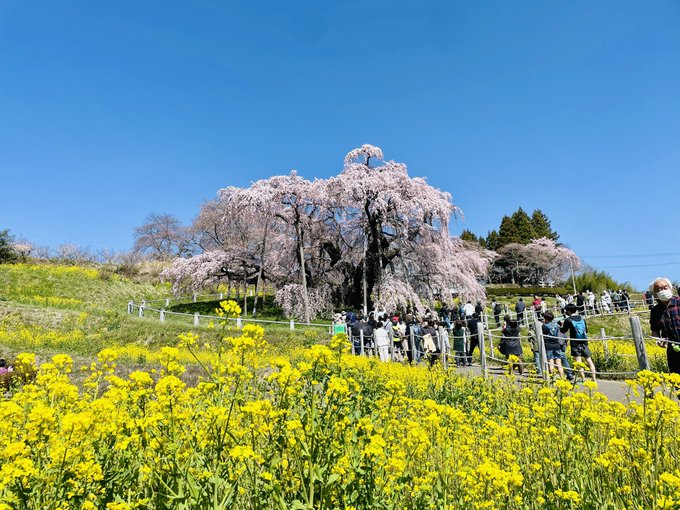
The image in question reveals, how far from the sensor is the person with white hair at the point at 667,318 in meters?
4.50

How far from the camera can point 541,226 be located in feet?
200

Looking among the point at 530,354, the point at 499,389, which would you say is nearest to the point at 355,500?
the point at 499,389

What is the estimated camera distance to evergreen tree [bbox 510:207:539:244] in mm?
56594

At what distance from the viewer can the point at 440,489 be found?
2.14m

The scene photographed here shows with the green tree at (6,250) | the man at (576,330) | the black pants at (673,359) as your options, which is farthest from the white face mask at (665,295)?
the green tree at (6,250)

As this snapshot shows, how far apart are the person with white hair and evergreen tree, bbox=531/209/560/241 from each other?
60.1m

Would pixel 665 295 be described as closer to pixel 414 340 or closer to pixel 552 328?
pixel 552 328

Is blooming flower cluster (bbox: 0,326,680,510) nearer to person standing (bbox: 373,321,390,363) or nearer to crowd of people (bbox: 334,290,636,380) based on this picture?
crowd of people (bbox: 334,290,636,380)

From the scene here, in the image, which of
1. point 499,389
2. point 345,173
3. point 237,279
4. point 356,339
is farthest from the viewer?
point 237,279

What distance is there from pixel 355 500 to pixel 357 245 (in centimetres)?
2076

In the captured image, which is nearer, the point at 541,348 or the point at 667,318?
the point at 667,318

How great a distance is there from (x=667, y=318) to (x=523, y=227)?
5828 centimetres

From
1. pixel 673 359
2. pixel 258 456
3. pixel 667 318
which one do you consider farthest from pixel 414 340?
pixel 258 456

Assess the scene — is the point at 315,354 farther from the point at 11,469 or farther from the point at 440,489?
the point at 11,469
